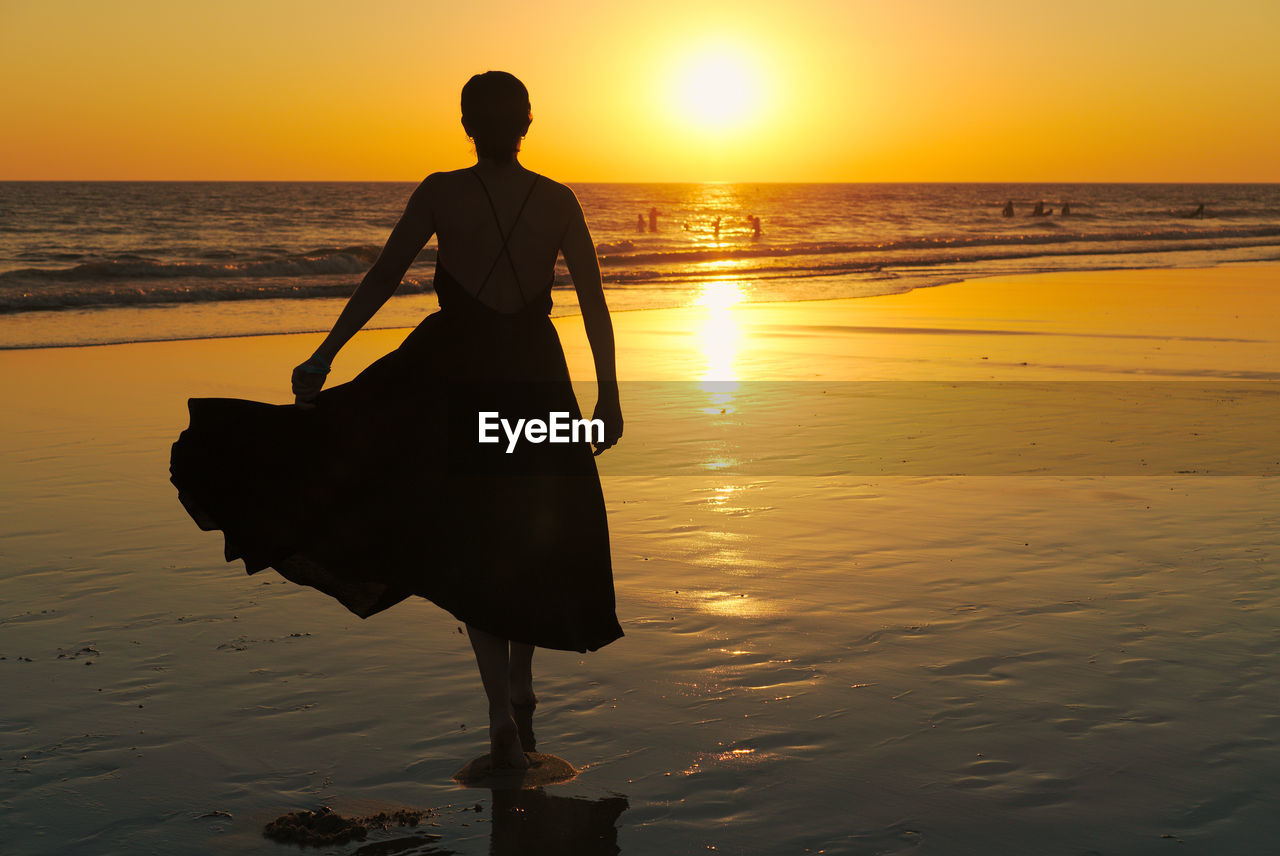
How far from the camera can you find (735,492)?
6.21 meters

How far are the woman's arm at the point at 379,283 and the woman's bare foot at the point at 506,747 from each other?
3.40 feet

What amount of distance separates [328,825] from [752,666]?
1.53 meters

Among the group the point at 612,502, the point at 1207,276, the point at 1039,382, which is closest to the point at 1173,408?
the point at 1039,382

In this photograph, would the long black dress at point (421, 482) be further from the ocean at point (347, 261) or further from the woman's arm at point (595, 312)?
the ocean at point (347, 261)

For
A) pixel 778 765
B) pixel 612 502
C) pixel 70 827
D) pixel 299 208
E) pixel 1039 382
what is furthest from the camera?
pixel 299 208

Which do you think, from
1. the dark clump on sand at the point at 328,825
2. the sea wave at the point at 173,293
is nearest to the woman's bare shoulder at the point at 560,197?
the dark clump on sand at the point at 328,825

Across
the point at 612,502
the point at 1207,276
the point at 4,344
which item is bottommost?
the point at 612,502

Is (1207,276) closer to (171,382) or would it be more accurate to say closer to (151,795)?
(171,382)

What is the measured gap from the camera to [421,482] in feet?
10.6

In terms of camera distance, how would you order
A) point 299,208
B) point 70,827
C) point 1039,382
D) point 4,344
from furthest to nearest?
point 299,208
point 4,344
point 1039,382
point 70,827

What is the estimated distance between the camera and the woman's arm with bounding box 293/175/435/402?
3117 mm

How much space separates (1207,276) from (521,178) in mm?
22580

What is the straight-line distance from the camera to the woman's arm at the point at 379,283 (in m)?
3.12

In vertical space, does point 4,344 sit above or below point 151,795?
above
